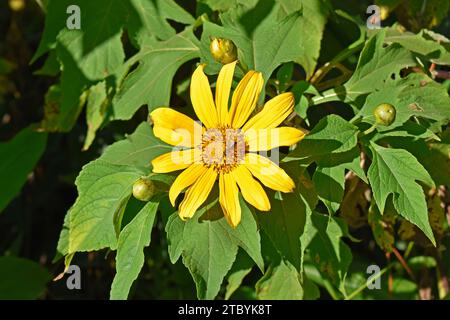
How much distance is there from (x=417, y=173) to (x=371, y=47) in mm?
305

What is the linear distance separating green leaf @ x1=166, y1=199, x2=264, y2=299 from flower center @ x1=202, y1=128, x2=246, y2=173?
0.25 ft

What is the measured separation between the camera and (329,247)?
1.56 m

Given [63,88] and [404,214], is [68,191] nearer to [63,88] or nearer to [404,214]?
[63,88]

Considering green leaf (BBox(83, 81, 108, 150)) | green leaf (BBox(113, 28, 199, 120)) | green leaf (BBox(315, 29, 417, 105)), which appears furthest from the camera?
green leaf (BBox(83, 81, 108, 150))

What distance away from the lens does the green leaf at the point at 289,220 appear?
1296mm

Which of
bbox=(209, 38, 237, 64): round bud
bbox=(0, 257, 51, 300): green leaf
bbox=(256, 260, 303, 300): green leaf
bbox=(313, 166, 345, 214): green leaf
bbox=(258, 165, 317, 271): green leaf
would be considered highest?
bbox=(209, 38, 237, 64): round bud

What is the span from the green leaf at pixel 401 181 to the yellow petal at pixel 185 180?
1.02 feet

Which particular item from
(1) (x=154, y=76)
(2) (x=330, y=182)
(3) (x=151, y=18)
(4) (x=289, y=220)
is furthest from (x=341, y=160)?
(3) (x=151, y=18)

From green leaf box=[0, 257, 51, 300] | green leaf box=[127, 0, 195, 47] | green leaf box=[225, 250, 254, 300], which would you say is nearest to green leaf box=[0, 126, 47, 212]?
green leaf box=[0, 257, 51, 300]

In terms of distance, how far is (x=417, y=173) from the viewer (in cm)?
127

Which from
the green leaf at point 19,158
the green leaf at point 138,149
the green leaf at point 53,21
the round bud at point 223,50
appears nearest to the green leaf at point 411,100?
the round bud at point 223,50

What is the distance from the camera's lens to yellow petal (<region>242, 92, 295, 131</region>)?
1.25m

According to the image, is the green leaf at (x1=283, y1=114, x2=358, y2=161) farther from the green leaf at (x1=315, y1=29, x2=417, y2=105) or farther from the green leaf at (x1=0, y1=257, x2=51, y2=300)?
A: the green leaf at (x1=0, y1=257, x2=51, y2=300)
